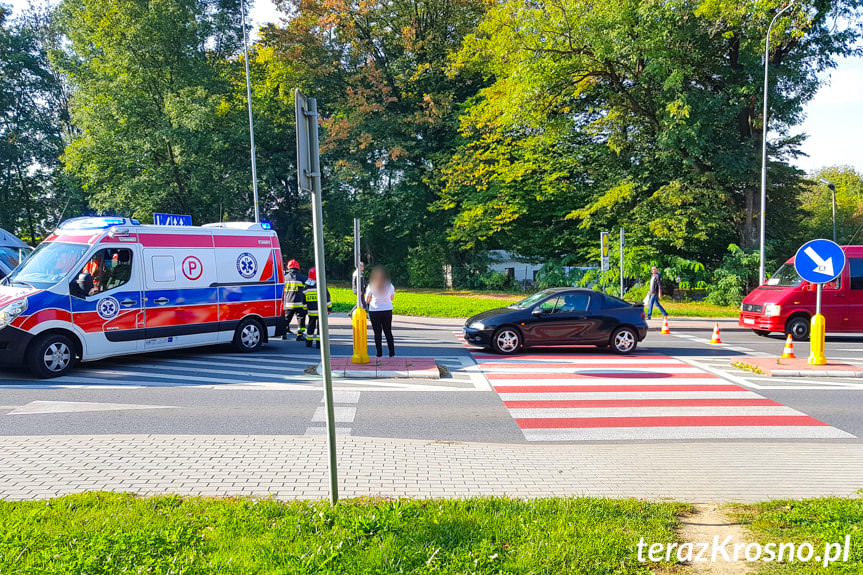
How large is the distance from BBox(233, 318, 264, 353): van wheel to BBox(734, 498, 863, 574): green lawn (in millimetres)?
10903

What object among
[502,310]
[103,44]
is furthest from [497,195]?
[103,44]

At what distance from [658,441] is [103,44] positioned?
39783 mm

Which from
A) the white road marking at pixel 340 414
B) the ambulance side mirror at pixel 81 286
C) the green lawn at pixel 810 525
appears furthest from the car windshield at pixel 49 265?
the green lawn at pixel 810 525

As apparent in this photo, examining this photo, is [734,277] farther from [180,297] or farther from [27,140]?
[27,140]

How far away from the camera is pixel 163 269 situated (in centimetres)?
1214

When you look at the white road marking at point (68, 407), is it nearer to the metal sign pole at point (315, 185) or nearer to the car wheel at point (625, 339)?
the metal sign pole at point (315, 185)

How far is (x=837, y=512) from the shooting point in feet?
15.3

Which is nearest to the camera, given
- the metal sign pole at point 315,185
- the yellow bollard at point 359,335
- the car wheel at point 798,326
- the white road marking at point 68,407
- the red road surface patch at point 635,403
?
the metal sign pole at point 315,185

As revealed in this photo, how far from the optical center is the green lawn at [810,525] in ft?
12.6

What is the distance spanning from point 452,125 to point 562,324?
23995 mm

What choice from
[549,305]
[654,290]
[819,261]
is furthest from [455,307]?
[819,261]

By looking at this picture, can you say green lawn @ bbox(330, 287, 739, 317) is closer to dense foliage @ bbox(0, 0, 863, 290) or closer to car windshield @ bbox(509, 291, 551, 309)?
dense foliage @ bbox(0, 0, 863, 290)

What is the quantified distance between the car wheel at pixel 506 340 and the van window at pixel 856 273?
390 inches

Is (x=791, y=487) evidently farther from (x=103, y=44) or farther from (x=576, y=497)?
(x=103, y=44)
